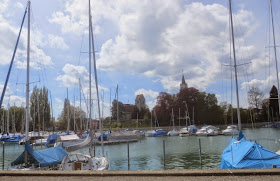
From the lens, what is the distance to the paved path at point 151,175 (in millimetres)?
9406

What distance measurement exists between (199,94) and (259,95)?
24.0m

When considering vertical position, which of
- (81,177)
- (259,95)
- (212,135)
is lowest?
(212,135)

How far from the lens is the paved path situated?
9.41m

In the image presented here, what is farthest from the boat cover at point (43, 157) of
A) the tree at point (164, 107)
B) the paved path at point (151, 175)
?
the tree at point (164, 107)

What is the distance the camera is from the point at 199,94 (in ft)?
354

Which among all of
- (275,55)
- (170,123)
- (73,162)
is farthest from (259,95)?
(73,162)

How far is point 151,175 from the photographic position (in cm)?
1005

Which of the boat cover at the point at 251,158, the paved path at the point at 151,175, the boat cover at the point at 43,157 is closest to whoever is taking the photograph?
the paved path at the point at 151,175

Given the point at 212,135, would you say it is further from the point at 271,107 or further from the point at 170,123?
the point at 271,107

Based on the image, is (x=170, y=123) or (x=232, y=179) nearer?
(x=232, y=179)

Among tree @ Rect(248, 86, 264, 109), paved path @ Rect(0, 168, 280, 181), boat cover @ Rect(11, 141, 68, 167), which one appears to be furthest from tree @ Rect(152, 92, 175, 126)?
paved path @ Rect(0, 168, 280, 181)

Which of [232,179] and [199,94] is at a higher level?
[199,94]

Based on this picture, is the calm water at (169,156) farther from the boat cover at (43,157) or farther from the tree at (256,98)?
the tree at (256,98)

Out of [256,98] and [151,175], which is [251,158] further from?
[256,98]
